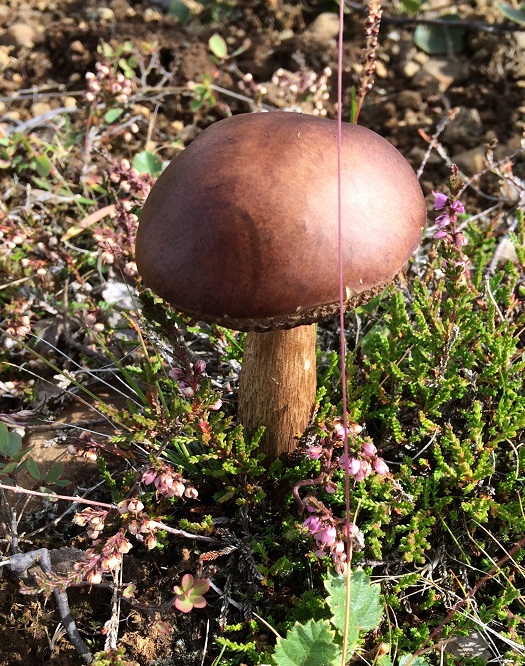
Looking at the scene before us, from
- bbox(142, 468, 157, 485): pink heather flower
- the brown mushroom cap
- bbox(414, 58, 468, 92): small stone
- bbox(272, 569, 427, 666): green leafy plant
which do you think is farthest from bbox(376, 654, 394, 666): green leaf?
bbox(414, 58, 468, 92): small stone

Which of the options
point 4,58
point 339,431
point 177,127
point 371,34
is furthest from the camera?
point 4,58

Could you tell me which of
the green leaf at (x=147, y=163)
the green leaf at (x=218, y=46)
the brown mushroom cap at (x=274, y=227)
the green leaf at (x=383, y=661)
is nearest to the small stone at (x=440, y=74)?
the green leaf at (x=218, y=46)

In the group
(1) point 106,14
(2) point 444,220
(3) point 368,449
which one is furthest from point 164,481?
(1) point 106,14

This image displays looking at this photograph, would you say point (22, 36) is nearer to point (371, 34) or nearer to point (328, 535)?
point (371, 34)

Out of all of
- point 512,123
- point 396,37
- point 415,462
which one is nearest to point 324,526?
point 415,462

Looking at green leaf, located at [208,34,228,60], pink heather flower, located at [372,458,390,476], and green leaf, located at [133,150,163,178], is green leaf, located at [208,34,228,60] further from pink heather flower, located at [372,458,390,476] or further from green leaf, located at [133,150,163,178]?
pink heather flower, located at [372,458,390,476]

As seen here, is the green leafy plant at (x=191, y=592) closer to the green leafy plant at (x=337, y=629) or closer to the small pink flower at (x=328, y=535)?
the green leafy plant at (x=337, y=629)

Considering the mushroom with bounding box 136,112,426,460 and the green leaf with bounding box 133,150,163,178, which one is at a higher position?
the mushroom with bounding box 136,112,426,460
